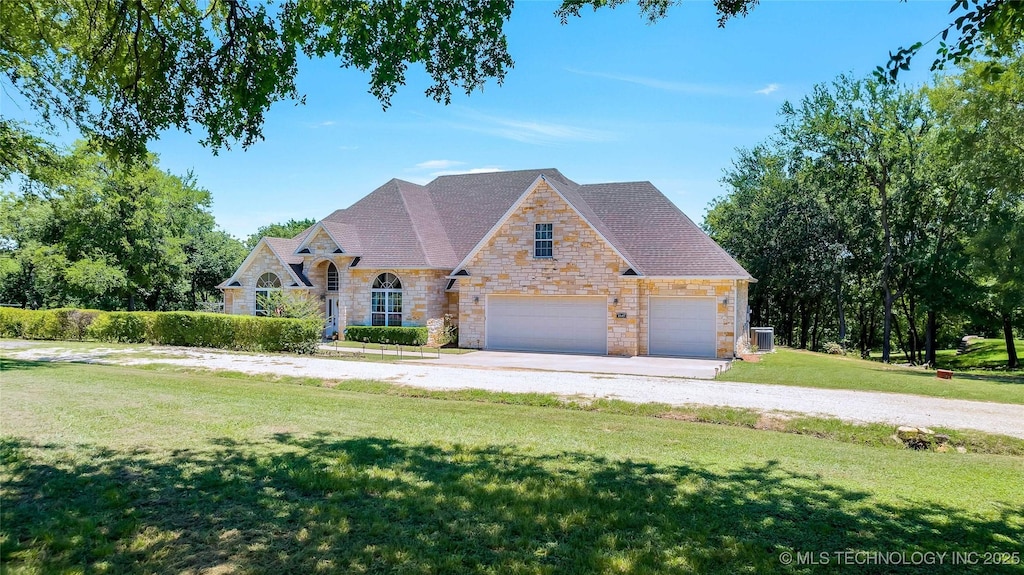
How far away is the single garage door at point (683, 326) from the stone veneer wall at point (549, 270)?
0.95 meters

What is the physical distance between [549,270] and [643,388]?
10.1 meters

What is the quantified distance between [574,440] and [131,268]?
35.8 m

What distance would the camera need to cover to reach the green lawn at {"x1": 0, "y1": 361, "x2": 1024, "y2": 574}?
4.11 m

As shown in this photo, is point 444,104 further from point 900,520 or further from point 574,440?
point 900,520

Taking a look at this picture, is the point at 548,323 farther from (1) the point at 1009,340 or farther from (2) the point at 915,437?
(1) the point at 1009,340

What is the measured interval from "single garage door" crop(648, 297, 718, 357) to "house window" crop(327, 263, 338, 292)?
15.0 metres

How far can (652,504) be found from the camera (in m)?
5.31

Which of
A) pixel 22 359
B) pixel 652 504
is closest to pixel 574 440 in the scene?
pixel 652 504

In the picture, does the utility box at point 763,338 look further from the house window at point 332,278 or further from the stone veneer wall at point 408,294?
the house window at point 332,278

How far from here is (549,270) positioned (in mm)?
23672

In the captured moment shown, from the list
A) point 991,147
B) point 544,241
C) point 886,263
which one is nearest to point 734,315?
point 544,241

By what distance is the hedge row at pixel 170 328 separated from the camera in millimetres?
21375

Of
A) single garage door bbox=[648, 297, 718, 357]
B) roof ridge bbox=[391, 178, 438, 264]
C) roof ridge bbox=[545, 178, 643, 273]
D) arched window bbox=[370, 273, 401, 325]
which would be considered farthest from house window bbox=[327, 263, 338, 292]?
single garage door bbox=[648, 297, 718, 357]

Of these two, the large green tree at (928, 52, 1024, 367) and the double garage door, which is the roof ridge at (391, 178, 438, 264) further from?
the large green tree at (928, 52, 1024, 367)
